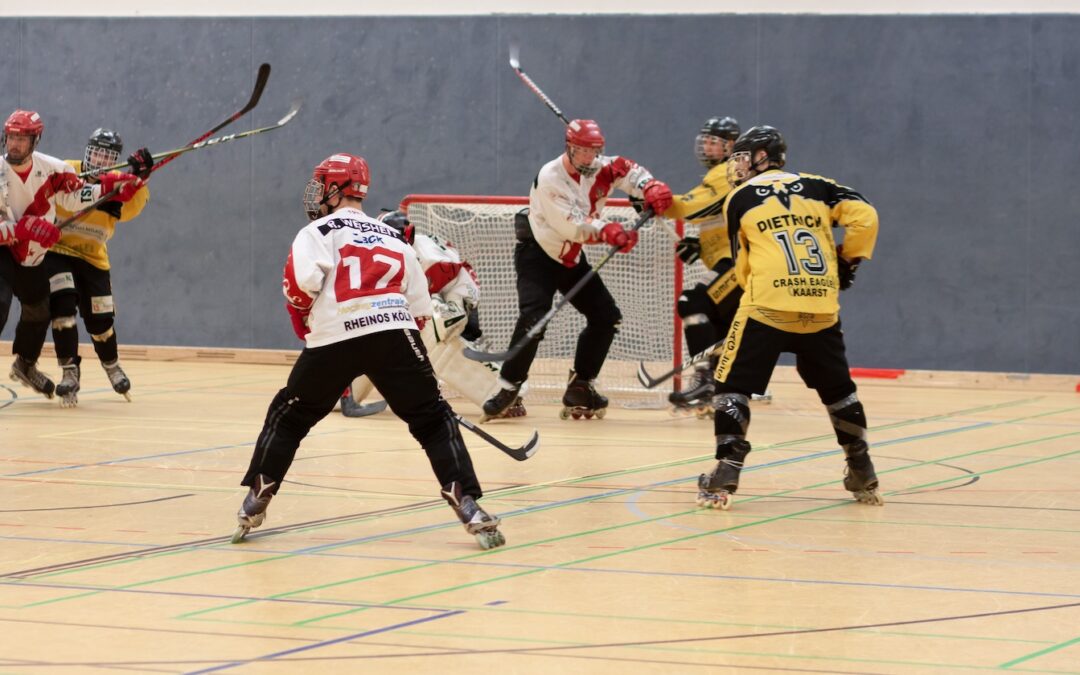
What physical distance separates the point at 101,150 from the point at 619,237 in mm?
3457

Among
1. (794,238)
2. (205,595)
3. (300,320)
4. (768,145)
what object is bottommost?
(205,595)

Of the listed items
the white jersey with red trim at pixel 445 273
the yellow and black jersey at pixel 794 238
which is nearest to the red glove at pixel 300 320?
the yellow and black jersey at pixel 794 238

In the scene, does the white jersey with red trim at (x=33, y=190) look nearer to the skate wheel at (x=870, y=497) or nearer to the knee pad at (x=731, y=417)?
the knee pad at (x=731, y=417)

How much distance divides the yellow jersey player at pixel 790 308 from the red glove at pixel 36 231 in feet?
14.8

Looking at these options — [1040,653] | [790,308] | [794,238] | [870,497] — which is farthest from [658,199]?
[1040,653]

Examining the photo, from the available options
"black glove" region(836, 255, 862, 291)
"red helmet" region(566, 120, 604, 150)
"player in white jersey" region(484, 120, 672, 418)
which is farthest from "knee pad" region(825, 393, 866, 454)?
"red helmet" region(566, 120, 604, 150)

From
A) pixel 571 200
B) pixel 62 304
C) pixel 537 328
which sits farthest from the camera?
pixel 62 304

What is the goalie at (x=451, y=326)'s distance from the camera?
898cm

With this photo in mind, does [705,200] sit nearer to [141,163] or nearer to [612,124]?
[141,163]

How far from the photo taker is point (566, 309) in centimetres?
1066

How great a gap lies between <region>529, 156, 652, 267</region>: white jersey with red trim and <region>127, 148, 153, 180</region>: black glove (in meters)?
2.34

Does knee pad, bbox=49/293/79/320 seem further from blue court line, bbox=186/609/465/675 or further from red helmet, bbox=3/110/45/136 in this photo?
blue court line, bbox=186/609/465/675

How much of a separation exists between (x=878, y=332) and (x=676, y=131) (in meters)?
2.25

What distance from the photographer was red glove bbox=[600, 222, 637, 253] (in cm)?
883
